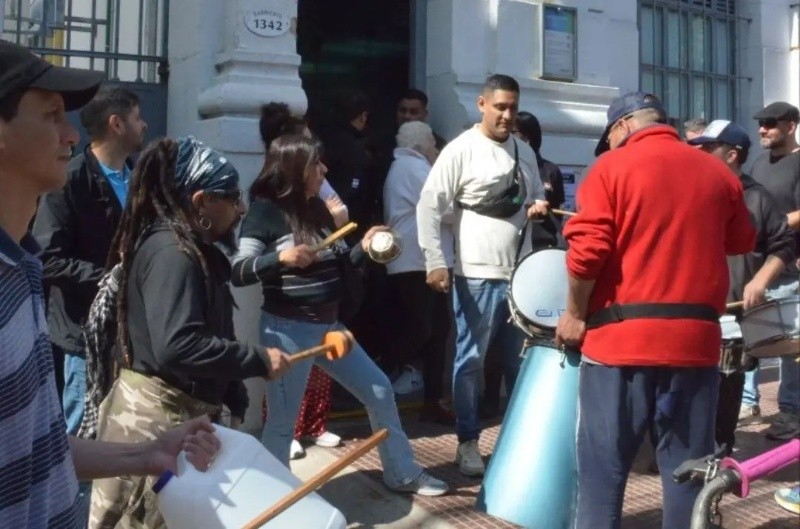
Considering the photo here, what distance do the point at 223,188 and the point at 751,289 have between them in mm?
2670

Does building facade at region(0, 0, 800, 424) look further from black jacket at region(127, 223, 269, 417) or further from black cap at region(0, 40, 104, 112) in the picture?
black cap at region(0, 40, 104, 112)

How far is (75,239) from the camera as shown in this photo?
4188 mm

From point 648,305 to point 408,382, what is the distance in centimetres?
312

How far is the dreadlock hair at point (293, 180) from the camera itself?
14.6 ft

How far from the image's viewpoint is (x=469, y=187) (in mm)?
5164

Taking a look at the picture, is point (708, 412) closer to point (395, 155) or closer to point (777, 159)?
point (395, 155)

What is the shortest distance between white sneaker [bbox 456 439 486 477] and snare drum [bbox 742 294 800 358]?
75.8 inches

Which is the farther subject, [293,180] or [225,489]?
[293,180]

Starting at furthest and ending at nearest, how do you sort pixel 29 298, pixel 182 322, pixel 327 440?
pixel 327 440 < pixel 182 322 < pixel 29 298

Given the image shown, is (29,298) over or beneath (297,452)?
over

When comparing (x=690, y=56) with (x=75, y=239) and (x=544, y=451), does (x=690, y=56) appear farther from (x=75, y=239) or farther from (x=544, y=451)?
(x=75, y=239)

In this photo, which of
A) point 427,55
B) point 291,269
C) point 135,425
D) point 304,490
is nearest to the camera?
point 304,490

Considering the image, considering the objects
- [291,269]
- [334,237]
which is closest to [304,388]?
[291,269]

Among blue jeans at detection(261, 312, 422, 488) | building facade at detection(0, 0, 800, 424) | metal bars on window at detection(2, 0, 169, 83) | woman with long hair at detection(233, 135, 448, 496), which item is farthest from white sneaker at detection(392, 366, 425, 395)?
metal bars on window at detection(2, 0, 169, 83)
